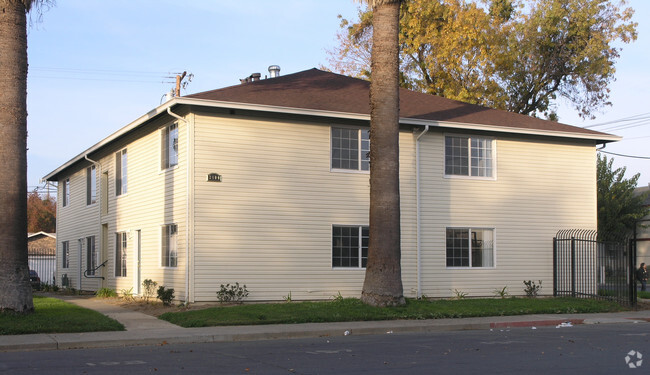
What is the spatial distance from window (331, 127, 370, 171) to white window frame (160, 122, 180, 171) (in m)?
4.53

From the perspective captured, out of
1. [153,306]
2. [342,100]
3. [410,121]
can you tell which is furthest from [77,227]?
[410,121]

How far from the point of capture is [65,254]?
3291 cm

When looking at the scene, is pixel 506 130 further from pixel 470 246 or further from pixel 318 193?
pixel 318 193

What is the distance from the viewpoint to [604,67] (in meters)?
36.6

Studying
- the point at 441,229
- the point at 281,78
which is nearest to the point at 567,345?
the point at 441,229

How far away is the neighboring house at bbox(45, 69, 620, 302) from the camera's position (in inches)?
773

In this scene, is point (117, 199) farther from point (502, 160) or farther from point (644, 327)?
point (644, 327)

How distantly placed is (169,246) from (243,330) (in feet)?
22.3

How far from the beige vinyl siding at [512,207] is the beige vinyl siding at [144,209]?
7.47 m

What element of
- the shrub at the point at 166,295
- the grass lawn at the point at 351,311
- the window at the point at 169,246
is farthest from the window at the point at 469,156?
the shrub at the point at 166,295

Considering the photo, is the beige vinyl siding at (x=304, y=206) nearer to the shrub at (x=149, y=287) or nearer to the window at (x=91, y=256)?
the shrub at (x=149, y=287)

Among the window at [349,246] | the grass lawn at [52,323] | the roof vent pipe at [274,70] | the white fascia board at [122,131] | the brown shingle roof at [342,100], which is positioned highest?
the roof vent pipe at [274,70]

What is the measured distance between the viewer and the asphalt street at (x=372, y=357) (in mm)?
9922

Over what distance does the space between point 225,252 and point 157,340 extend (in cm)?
618
